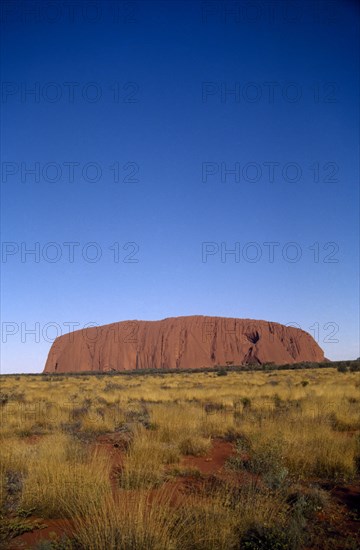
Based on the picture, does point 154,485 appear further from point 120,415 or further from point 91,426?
point 120,415

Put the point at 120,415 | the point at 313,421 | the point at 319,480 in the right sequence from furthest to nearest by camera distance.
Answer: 1. the point at 120,415
2. the point at 313,421
3. the point at 319,480

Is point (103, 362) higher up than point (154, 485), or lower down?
lower down

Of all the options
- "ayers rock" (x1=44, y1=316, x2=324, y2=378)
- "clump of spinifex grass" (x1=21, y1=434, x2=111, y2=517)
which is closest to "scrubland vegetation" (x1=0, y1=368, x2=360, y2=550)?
"clump of spinifex grass" (x1=21, y1=434, x2=111, y2=517)

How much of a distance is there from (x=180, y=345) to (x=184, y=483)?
117 meters

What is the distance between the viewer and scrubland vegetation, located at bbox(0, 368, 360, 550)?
3959 mm

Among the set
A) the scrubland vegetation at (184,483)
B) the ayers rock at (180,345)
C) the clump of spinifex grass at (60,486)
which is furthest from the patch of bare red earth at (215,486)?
the ayers rock at (180,345)

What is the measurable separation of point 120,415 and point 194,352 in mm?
106962

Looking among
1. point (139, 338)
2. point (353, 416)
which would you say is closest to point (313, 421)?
point (353, 416)

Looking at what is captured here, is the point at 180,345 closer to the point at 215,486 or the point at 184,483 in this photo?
the point at 184,483

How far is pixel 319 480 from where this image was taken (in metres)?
6.66

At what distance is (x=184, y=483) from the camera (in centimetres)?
641

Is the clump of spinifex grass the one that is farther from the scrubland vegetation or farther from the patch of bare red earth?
the patch of bare red earth

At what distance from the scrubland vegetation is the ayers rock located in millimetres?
104939

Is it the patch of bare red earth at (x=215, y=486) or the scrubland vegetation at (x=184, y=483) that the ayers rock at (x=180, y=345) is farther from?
the patch of bare red earth at (x=215, y=486)
